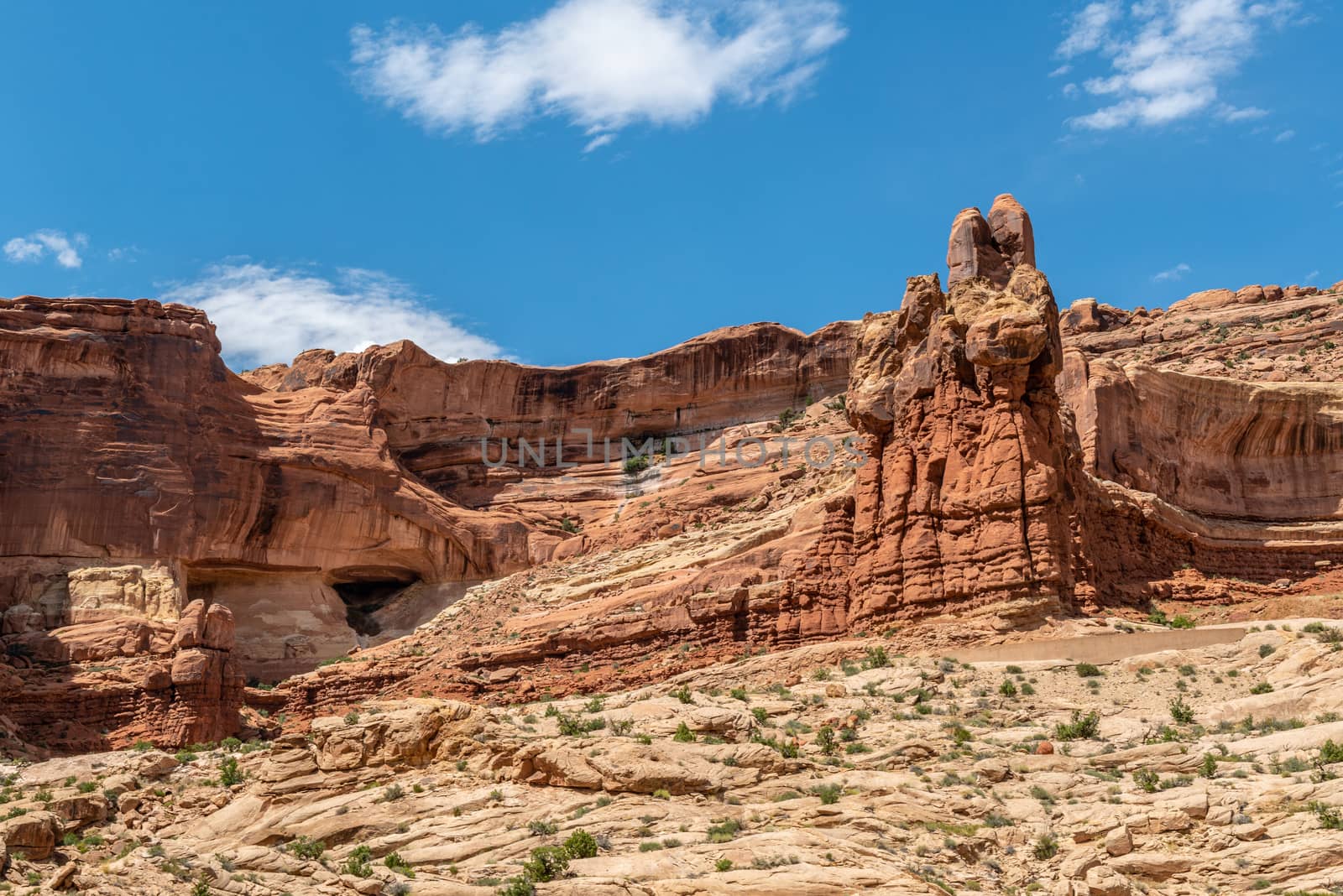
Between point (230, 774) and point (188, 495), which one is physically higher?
point (188, 495)

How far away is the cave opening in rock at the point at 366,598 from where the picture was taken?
55469mm

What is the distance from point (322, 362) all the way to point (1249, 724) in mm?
45269

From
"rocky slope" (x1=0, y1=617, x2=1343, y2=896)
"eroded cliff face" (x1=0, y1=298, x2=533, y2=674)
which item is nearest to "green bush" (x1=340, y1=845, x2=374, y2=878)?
"rocky slope" (x1=0, y1=617, x2=1343, y2=896)

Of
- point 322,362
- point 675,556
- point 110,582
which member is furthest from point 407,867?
point 322,362

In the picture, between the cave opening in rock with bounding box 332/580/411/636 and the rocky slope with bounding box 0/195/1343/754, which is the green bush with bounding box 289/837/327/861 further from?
the cave opening in rock with bounding box 332/580/411/636

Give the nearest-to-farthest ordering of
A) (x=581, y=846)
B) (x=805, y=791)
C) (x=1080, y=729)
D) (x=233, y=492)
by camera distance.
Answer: (x=581, y=846)
(x=805, y=791)
(x=1080, y=729)
(x=233, y=492)

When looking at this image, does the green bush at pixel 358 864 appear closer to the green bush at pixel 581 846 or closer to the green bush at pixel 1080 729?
the green bush at pixel 581 846

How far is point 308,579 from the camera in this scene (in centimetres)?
5488

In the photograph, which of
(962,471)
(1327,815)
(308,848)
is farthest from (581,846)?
(962,471)

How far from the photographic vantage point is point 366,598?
5806 cm

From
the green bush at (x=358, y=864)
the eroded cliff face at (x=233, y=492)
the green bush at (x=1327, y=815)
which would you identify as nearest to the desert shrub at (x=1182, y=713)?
the green bush at (x=1327, y=815)

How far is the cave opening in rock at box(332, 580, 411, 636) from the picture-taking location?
182 ft

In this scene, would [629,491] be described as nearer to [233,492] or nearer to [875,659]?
[233,492]

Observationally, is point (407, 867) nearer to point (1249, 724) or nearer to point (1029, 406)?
point (1249, 724)
